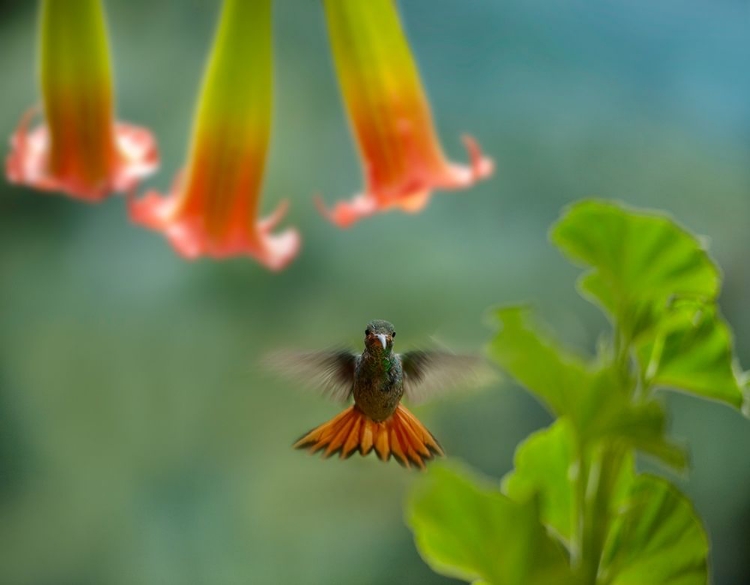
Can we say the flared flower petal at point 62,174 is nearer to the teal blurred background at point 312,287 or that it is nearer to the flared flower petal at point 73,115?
the flared flower petal at point 73,115

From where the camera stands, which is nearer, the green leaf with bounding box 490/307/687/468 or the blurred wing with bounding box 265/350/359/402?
the green leaf with bounding box 490/307/687/468

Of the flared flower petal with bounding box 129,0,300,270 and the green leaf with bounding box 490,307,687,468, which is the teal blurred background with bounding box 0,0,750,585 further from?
the green leaf with bounding box 490,307,687,468

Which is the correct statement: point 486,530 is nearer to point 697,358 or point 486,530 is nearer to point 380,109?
point 697,358

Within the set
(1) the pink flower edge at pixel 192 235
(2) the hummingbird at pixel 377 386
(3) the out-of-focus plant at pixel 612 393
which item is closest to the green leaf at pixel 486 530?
(3) the out-of-focus plant at pixel 612 393

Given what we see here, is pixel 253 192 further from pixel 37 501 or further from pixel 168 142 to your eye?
pixel 37 501

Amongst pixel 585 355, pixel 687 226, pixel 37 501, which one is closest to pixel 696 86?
pixel 687 226

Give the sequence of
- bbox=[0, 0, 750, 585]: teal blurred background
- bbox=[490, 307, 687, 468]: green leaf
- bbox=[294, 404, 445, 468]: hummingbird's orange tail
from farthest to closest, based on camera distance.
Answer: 1. bbox=[0, 0, 750, 585]: teal blurred background
2. bbox=[294, 404, 445, 468]: hummingbird's orange tail
3. bbox=[490, 307, 687, 468]: green leaf

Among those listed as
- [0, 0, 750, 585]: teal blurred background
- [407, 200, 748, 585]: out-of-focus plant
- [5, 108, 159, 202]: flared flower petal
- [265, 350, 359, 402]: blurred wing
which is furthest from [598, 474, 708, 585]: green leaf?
[0, 0, 750, 585]: teal blurred background
